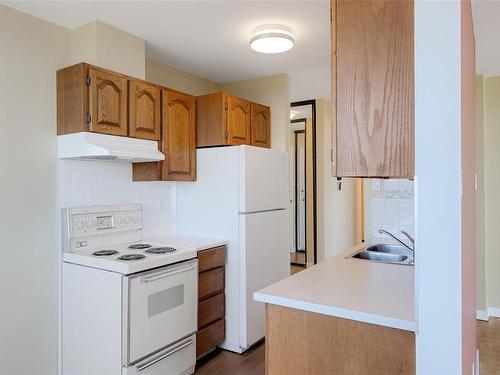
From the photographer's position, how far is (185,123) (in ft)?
10.1

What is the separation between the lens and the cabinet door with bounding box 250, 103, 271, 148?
3.50m

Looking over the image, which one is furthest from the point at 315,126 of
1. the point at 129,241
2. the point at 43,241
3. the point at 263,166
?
the point at 43,241

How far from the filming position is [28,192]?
2.35 m

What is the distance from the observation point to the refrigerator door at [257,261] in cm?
296

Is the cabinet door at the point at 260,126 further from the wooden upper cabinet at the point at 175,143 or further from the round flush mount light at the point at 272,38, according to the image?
the round flush mount light at the point at 272,38

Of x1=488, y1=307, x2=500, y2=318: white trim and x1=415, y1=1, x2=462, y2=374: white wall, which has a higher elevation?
x1=415, y1=1, x2=462, y2=374: white wall

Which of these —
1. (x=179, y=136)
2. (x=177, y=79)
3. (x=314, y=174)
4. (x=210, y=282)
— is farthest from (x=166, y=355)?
(x=314, y=174)

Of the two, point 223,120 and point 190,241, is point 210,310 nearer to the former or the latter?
point 190,241

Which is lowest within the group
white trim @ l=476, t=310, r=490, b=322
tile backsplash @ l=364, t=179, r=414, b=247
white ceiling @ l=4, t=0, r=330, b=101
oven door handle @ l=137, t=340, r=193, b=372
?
white trim @ l=476, t=310, r=490, b=322

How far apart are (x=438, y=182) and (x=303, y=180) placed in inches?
206

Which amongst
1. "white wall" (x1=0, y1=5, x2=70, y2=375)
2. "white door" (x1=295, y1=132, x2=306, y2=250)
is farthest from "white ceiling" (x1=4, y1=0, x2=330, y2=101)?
"white door" (x1=295, y1=132, x2=306, y2=250)

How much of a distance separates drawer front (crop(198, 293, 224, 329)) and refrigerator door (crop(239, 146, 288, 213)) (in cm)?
74

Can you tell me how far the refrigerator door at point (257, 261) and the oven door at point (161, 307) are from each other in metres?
0.47

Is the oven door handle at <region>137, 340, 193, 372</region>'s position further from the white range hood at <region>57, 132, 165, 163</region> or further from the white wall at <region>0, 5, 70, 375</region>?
the white range hood at <region>57, 132, 165, 163</region>
